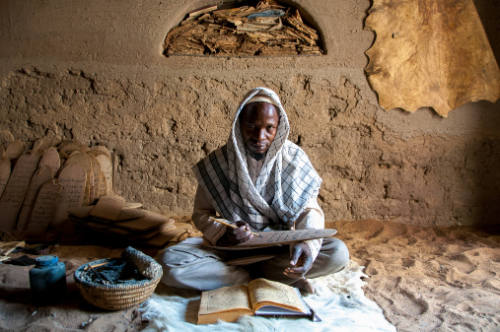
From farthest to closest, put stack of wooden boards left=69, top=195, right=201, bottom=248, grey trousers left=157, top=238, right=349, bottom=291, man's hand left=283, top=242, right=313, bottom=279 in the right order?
stack of wooden boards left=69, top=195, right=201, bottom=248 → grey trousers left=157, top=238, right=349, bottom=291 → man's hand left=283, top=242, right=313, bottom=279

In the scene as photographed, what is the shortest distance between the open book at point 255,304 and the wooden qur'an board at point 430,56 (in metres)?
2.55

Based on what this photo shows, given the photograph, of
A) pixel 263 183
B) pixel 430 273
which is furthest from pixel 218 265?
pixel 430 273

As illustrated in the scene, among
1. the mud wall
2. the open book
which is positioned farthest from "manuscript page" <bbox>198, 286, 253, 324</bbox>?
the mud wall

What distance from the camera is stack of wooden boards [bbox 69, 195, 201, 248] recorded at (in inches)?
117

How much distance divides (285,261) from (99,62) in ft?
8.90

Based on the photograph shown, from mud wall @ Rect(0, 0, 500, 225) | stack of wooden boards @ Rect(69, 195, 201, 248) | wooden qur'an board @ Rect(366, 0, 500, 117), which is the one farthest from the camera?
wooden qur'an board @ Rect(366, 0, 500, 117)

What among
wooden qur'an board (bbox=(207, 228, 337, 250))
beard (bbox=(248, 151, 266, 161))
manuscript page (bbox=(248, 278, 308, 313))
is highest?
beard (bbox=(248, 151, 266, 161))

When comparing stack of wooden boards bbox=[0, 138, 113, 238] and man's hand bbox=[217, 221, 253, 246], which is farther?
stack of wooden boards bbox=[0, 138, 113, 238]

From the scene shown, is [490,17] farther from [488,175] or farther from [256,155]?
[256,155]

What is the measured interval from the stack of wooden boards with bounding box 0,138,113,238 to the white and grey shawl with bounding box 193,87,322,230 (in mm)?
1538

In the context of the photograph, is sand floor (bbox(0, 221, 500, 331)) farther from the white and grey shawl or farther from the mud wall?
the white and grey shawl

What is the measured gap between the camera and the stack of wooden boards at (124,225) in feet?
9.78

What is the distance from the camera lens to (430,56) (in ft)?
11.9

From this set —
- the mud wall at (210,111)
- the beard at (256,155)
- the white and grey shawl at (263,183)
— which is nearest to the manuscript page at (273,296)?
the white and grey shawl at (263,183)
